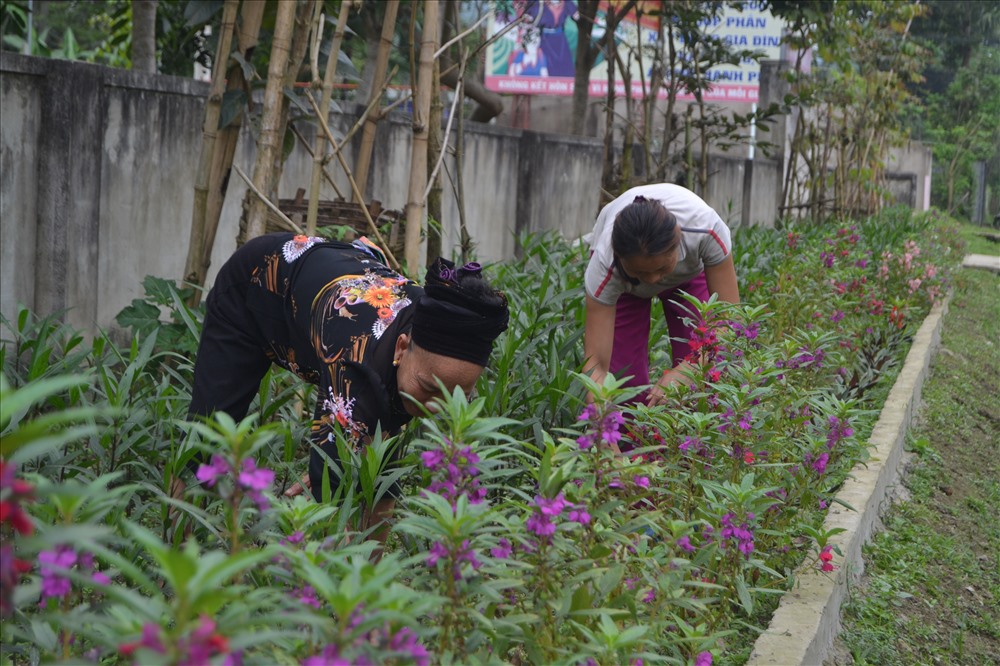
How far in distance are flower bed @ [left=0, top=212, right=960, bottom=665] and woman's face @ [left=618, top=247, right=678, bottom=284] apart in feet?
0.85

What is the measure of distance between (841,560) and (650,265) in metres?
1.16

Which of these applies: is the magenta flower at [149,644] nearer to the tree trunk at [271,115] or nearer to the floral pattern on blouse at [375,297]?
the floral pattern on blouse at [375,297]

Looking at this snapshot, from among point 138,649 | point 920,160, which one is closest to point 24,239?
point 138,649

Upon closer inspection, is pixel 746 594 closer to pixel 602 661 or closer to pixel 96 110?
pixel 602 661

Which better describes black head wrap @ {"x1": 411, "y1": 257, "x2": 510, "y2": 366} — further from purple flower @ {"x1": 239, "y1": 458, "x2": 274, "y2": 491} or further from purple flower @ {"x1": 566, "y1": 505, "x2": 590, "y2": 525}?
purple flower @ {"x1": 239, "y1": 458, "x2": 274, "y2": 491}

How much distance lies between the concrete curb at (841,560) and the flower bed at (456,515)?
0.30 feet

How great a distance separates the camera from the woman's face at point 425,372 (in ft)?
9.63

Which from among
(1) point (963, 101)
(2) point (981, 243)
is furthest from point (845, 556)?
(1) point (963, 101)

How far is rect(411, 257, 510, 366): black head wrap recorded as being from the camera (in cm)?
291

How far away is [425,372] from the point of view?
9.69 feet

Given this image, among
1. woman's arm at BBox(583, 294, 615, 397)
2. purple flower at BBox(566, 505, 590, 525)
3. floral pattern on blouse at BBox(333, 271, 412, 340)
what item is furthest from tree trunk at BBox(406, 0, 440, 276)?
purple flower at BBox(566, 505, 590, 525)

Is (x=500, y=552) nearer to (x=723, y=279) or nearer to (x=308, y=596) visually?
(x=308, y=596)

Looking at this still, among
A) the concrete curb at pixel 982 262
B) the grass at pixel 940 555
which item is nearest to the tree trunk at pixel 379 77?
the grass at pixel 940 555

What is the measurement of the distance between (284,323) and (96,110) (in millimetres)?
2958
